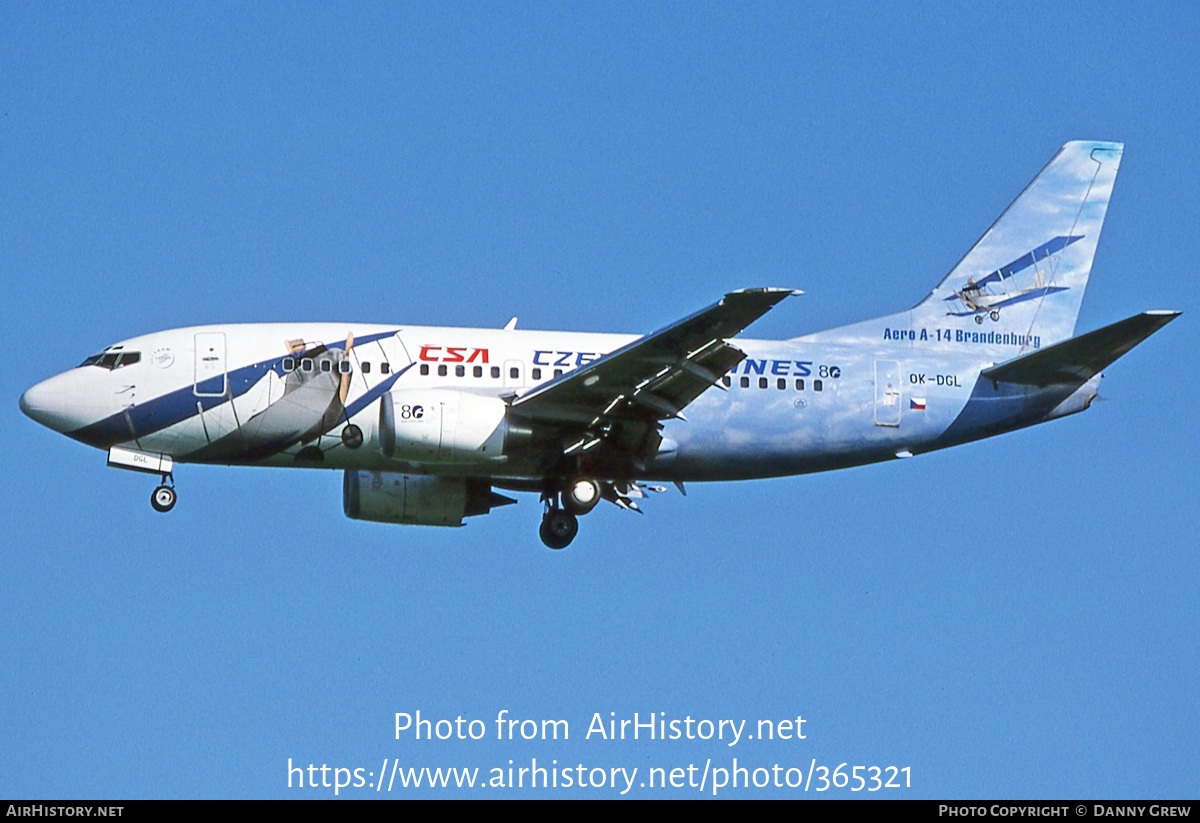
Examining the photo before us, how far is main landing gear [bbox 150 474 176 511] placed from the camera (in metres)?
35.4

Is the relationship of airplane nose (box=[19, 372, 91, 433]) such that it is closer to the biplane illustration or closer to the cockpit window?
the cockpit window

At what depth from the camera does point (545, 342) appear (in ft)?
120

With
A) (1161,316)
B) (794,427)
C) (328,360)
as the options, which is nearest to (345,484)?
(328,360)

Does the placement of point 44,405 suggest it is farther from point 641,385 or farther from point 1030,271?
point 1030,271

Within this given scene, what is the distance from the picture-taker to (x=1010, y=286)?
1582 inches

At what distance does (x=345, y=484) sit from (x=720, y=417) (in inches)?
322

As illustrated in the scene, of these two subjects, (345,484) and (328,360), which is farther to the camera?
(345,484)

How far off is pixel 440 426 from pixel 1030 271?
14475mm

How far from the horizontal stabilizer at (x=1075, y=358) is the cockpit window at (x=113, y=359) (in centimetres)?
1730

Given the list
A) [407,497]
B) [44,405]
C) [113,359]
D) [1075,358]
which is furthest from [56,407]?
[1075,358]

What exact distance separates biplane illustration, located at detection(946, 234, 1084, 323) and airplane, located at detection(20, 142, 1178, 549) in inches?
10.9

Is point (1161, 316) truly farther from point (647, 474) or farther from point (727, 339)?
point (647, 474)
